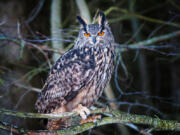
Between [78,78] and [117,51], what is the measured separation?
1.22 m

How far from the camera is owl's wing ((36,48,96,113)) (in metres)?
2.57

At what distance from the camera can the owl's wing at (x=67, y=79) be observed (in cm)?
257

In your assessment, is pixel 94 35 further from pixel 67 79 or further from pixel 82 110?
pixel 82 110

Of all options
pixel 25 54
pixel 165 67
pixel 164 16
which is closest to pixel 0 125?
pixel 25 54

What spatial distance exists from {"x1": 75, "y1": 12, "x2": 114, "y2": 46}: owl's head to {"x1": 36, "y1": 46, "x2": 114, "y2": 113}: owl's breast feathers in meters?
0.13

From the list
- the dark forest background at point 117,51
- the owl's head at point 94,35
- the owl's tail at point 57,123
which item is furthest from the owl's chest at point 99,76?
the dark forest background at point 117,51

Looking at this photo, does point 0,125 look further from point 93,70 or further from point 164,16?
point 164,16

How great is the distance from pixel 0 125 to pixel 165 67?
204 inches

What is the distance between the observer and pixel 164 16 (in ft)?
17.0

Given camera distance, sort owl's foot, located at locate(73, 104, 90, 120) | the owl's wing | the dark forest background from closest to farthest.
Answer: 1. owl's foot, located at locate(73, 104, 90, 120)
2. the owl's wing
3. the dark forest background

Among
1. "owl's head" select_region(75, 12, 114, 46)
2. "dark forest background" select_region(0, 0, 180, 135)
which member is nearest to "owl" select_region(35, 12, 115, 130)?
"owl's head" select_region(75, 12, 114, 46)

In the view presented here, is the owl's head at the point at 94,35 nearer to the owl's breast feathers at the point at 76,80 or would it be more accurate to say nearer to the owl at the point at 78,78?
the owl at the point at 78,78

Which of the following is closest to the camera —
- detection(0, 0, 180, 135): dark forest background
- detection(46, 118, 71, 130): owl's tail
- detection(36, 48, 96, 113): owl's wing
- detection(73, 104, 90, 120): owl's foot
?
detection(73, 104, 90, 120): owl's foot

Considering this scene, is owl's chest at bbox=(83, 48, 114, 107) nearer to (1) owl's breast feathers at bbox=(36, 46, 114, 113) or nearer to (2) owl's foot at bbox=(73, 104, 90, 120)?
(1) owl's breast feathers at bbox=(36, 46, 114, 113)
